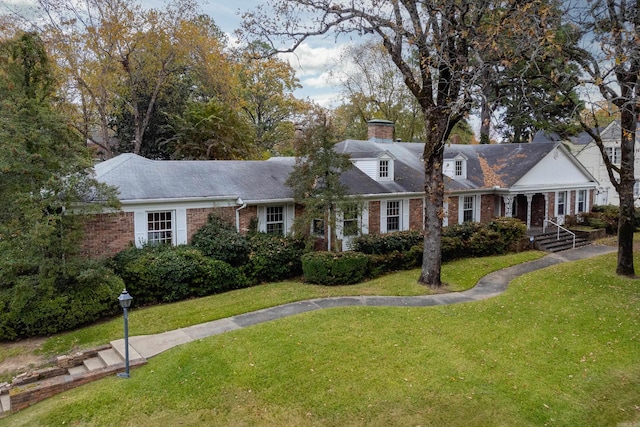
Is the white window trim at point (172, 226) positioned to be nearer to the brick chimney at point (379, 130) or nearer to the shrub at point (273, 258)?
the shrub at point (273, 258)

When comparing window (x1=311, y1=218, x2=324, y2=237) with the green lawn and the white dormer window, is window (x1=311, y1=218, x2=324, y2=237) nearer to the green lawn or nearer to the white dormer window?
the green lawn

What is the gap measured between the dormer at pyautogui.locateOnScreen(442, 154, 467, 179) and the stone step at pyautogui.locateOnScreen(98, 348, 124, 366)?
18.2m

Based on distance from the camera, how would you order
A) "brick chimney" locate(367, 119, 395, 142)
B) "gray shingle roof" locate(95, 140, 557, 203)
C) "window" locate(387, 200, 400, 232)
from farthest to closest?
"brick chimney" locate(367, 119, 395, 142)
"window" locate(387, 200, 400, 232)
"gray shingle roof" locate(95, 140, 557, 203)

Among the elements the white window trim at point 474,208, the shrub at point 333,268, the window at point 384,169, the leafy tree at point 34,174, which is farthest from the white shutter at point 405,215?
the leafy tree at point 34,174

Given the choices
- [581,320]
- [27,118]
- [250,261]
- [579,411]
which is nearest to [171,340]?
[250,261]

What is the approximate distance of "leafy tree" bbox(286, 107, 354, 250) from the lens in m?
15.1

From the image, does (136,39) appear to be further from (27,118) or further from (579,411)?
(579,411)

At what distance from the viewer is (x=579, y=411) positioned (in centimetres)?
698

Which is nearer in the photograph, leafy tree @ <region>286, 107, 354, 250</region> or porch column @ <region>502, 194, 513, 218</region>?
leafy tree @ <region>286, 107, 354, 250</region>

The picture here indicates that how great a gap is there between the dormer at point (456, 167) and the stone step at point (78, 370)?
61.7 feet

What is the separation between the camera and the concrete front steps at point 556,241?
2064cm

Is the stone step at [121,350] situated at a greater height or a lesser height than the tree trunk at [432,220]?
lesser

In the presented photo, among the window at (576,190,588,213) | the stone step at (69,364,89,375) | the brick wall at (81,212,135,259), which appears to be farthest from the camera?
the window at (576,190,588,213)

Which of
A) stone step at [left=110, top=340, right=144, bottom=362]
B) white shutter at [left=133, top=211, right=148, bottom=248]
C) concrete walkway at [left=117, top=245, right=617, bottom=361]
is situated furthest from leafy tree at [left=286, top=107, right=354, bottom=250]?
stone step at [left=110, top=340, right=144, bottom=362]
